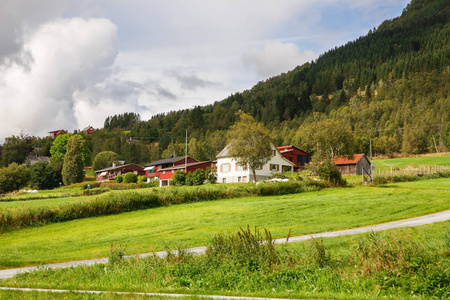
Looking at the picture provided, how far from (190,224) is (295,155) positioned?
208 feet

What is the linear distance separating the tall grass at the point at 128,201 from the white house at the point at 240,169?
817 inches

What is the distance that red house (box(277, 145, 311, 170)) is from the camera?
8081 centimetres

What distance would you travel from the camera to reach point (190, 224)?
74.4ft

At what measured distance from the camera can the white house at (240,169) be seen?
2327 inches

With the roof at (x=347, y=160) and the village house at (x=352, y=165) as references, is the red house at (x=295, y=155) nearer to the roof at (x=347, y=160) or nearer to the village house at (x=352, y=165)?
the roof at (x=347, y=160)

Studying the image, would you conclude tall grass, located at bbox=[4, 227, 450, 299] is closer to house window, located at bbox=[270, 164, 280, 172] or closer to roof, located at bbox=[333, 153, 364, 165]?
house window, located at bbox=[270, 164, 280, 172]

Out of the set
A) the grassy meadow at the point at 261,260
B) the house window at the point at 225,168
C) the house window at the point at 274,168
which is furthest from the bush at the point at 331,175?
the house window at the point at 225,168

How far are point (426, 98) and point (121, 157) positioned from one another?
350 ft

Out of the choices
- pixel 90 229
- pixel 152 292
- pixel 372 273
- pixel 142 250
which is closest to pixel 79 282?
pixel 152 292

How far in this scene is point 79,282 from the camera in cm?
1113

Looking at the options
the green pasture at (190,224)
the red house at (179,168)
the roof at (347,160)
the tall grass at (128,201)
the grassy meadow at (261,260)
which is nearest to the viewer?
the grassy meadow at (261,260)

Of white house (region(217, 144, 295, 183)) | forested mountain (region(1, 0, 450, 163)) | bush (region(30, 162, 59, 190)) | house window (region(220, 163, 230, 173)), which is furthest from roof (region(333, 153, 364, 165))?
bush (region(30, 162, 59, 190))

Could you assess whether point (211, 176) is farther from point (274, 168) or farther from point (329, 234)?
point (329, 234)

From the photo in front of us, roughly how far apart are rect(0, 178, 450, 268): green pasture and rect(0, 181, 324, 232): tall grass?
111 centimetres
